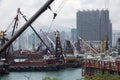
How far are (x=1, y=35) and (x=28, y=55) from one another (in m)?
63.0

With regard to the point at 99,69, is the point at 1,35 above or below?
above

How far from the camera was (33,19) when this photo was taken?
587 inches

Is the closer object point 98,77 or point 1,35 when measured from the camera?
point 98,77

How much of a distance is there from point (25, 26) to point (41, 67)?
272 feet

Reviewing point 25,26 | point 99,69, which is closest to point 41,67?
point 99,69

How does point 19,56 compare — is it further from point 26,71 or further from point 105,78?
point 105,78

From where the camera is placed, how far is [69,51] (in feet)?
454

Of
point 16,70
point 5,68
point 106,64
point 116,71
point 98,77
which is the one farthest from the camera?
point 16,70

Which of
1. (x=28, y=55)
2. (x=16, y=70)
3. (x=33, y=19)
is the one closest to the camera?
(x=33, y=19)

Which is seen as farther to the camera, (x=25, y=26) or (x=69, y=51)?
(x=69, y=51)

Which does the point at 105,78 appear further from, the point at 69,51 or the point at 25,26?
the point at 69,51

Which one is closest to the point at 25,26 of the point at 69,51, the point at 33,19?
Answer: the point at 33,19

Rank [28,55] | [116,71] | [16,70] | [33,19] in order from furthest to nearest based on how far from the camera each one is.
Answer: [28,55] < [16,70] < [116,71] < [33,19]

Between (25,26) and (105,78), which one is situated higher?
(25,26)
